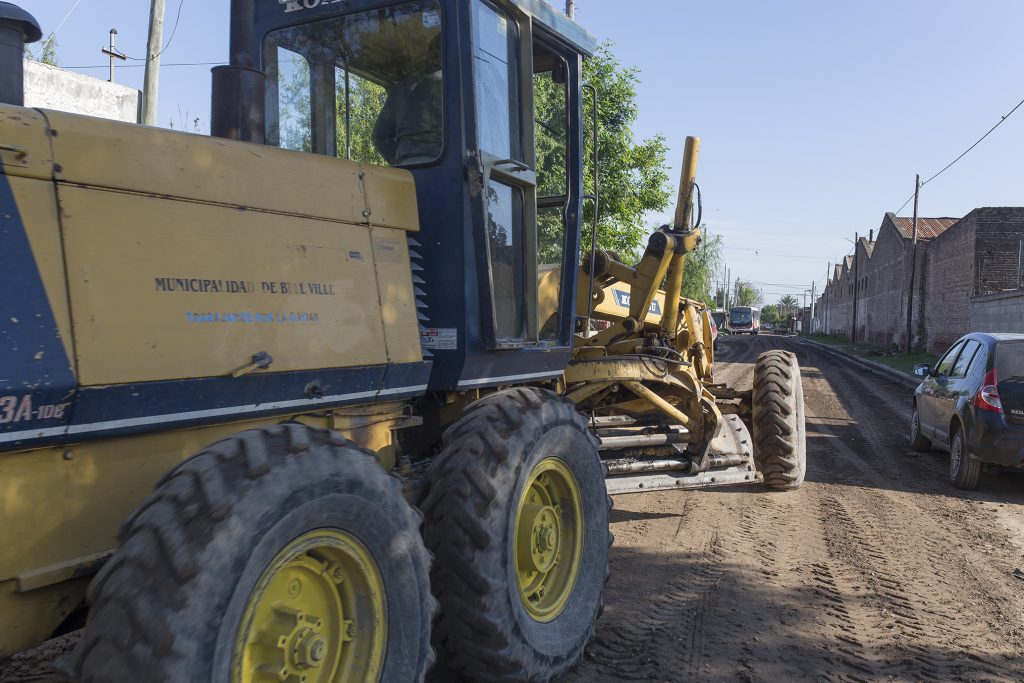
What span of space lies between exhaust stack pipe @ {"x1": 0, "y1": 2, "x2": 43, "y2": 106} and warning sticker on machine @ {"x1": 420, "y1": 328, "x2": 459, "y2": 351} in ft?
6.11

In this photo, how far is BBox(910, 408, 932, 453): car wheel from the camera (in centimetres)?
1058

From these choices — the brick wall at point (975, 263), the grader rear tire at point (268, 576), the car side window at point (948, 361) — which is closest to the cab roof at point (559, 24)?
the grader rear tire at point (268, 576)

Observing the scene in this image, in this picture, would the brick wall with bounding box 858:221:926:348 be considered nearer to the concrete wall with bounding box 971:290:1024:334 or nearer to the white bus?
the concrete wall with bounding box 971:290:1024:334

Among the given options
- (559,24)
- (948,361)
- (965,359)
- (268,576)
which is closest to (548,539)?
(268,576)

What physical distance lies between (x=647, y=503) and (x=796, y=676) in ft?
12.1

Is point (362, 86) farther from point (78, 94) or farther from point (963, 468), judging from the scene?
point (78, 94)

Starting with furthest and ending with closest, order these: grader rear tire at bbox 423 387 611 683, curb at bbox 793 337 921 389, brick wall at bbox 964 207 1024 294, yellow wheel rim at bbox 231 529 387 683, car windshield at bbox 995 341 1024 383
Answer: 1. brick wall at bbox 964 207 1024 294
2. curb at bbox 793 337 921 389
3. car windshield at bbox 995 341 1024 383
4. grader rear tire at bbox 423 387 611 683
5. yellow wheel rim at bbox 231 529 387 683

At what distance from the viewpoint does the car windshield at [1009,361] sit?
819cm

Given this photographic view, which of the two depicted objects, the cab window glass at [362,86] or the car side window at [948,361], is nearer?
the cab window glass at [362,86]

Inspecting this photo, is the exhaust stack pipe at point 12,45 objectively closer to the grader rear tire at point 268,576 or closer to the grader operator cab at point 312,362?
the grader operator cab at point 312,362

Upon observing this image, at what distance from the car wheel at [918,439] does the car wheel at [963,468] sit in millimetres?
1818

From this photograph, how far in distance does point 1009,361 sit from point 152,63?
11.0 meters

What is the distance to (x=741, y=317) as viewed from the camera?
72.5 metres

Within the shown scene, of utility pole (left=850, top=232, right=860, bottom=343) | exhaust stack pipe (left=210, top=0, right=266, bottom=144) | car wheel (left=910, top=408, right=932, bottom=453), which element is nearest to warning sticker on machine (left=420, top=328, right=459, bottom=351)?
exhaust stack pipe (left=210, top=0, right=266, bottom=144)
